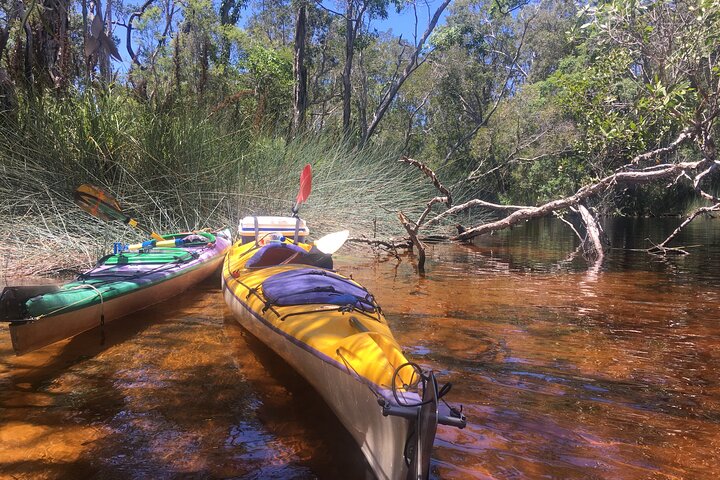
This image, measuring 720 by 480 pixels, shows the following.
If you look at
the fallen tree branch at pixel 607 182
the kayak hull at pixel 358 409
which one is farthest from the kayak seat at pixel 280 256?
the fallen tree branch at pixel 607 182

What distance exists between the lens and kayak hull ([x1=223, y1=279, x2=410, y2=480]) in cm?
175

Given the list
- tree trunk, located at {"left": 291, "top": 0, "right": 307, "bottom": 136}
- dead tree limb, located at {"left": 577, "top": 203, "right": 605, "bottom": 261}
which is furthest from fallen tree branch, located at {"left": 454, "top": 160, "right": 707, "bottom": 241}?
tree trunk, located at {"left": 291, "top": 0, "right": 307, "bottom": 136}

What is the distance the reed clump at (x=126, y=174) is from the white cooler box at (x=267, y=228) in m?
1.84

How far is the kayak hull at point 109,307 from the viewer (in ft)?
9.86

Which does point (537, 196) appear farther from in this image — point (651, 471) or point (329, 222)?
point (651, 471)

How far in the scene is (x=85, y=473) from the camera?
208cm

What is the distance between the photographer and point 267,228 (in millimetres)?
5648

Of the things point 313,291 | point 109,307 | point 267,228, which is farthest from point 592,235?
point 109,307

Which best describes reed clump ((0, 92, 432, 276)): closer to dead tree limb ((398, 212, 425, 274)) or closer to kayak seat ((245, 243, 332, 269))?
dead tree limb ((398, 212, 425, 274))

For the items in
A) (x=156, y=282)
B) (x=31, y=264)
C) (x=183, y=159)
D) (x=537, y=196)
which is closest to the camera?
(x=156, y=282)

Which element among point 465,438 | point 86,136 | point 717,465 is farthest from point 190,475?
point 86,136

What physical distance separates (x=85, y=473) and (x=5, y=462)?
0.38 m

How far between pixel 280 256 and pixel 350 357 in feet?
7.96

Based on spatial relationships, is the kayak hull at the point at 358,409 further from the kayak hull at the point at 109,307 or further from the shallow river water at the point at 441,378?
the kayak hull at the point at 109,307
